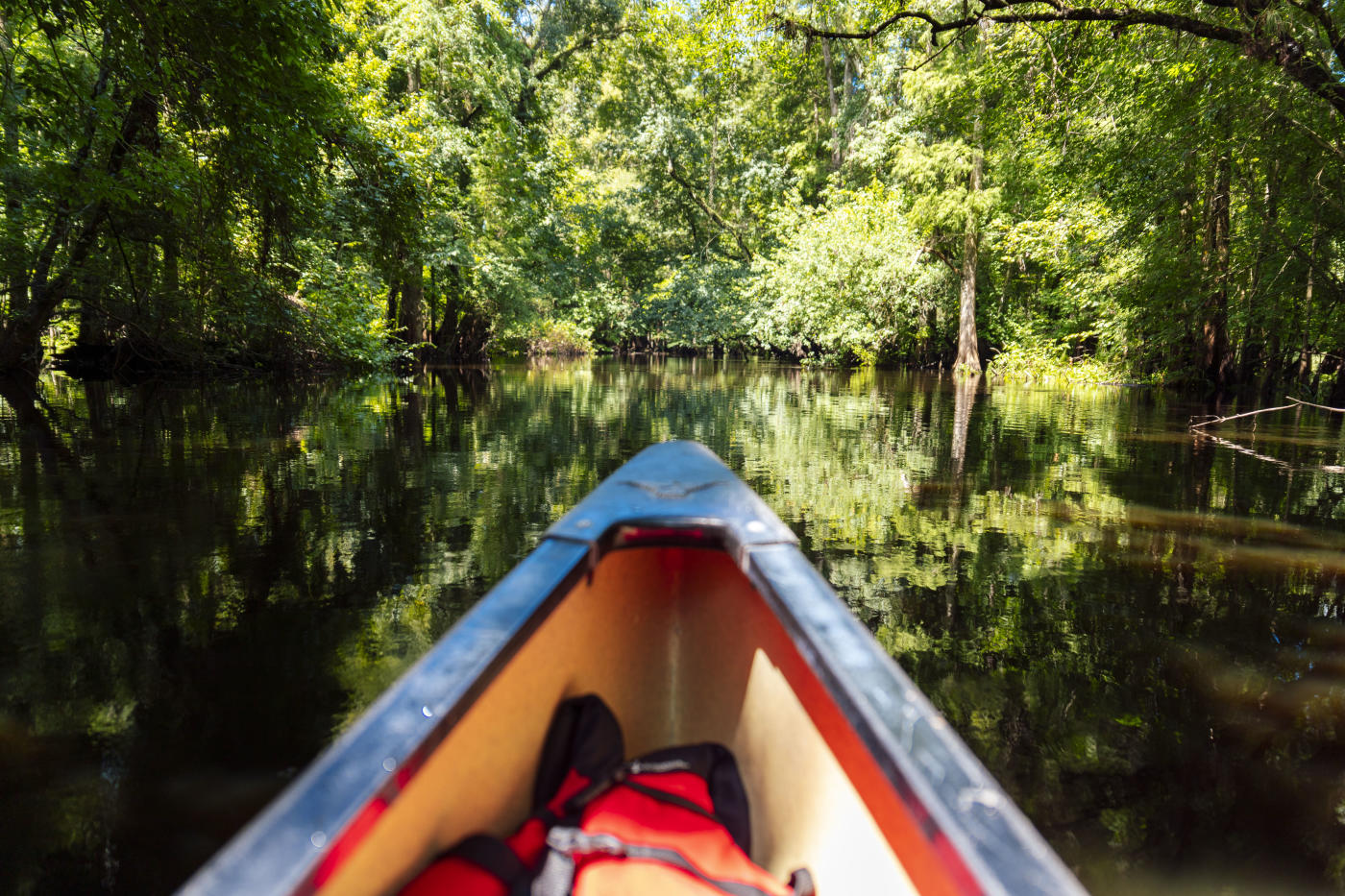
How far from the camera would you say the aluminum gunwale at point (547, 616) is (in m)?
0.67

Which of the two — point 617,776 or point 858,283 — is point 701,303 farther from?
point 617,776

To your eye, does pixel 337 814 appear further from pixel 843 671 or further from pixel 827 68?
pixel 827 68

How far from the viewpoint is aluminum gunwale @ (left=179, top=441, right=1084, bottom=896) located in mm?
667

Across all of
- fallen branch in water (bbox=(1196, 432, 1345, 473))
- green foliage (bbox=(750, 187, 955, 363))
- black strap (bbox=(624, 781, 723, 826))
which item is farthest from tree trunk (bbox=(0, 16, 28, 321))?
green foliage (bbox=(750, 187, 955, 363))

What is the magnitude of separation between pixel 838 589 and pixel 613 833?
71.2 inches

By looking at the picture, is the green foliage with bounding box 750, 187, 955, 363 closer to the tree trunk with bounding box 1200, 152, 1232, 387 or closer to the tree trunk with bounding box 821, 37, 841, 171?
the tree trunk with bounding box 821, 37, 841, 171

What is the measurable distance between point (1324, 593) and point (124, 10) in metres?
7.57

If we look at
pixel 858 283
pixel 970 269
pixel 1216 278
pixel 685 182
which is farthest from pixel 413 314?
pixel 1216 278

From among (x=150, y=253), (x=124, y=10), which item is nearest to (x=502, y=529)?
(x=124, y=10)

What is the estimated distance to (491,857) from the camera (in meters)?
1.03

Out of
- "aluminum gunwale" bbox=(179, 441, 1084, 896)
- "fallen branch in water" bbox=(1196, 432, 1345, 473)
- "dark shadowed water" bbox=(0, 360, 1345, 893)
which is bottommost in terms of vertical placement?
"dark shadowed water" bbox=(0, 360, 1345, 893)

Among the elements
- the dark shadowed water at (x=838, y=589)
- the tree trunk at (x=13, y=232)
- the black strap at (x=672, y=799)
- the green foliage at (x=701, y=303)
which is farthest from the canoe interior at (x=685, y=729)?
the green foliage at (x=701, y=303)

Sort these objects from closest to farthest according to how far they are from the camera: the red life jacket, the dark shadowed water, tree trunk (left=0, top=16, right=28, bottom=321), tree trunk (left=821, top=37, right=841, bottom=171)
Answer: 1. the red life jacket
2. the dark shadowed water
3. tree trunk (left=0, top=16, right=28, bottom=321)
4. tree trunk (left=821, top=37, right=841, bottom=171)

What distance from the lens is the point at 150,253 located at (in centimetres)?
930
